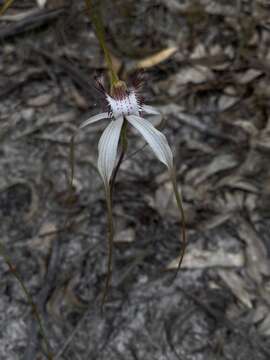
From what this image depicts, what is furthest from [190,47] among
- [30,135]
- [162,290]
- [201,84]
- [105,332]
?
[105,332]

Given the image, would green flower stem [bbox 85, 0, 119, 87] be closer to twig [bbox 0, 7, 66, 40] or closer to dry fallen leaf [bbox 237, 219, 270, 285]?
dry fallen leaf [bbox 237, 219, 270, 285]

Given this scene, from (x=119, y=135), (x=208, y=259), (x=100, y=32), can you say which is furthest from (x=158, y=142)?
(x=208, y=259)

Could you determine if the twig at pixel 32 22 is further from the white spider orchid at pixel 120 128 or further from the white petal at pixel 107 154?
the white petal at pixel 107 154

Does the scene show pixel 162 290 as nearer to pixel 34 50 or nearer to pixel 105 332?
pixel 105 332

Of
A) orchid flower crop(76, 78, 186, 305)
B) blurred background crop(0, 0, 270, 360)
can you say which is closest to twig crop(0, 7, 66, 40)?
blurred background crop(0, 0, 270, 360)

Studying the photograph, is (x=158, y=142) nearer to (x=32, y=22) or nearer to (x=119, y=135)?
(x=119, y=135)

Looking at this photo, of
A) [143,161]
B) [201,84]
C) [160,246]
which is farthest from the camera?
[201,84]
